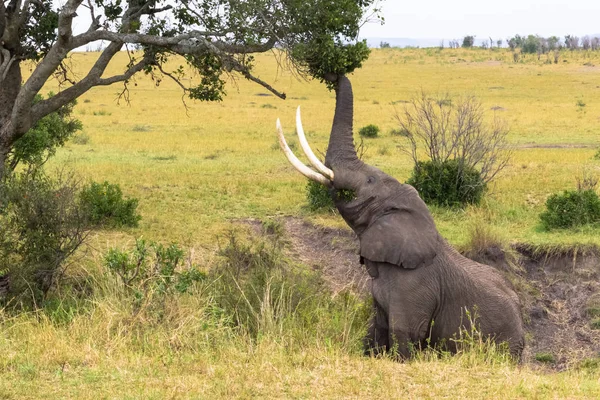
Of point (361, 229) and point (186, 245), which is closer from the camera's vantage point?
point (361, 229)

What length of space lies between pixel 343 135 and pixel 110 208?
6171mm

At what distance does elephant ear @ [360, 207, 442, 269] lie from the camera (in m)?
8.34

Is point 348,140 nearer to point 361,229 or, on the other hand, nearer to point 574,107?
point 361,229

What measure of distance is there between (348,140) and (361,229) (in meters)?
0.95

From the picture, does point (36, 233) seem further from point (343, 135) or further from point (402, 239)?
point (402, 239)

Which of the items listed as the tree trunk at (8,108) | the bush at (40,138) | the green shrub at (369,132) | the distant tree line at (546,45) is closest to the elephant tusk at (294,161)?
the tree trunk at (8,108)

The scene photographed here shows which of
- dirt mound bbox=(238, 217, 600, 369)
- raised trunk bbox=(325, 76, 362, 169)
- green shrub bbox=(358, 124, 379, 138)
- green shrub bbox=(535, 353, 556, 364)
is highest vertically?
raised trunk bbox=(325, 76, 362, 169)

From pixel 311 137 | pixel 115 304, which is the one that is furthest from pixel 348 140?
pixel 311 137

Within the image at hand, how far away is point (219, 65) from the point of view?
37.8 ft

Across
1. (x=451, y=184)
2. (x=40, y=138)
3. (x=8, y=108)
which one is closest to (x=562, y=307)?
(x=451, y=184)

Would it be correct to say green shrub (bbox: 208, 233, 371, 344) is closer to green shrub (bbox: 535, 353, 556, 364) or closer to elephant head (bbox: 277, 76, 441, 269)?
elephant head (bbox: 277, 76, 441, 269)

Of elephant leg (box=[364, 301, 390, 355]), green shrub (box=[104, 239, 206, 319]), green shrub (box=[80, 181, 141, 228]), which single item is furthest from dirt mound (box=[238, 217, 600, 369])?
green shrub (box=[104, 239, 206, 319])

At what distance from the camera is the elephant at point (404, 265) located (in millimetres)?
8344

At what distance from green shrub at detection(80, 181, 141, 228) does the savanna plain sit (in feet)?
0.82
